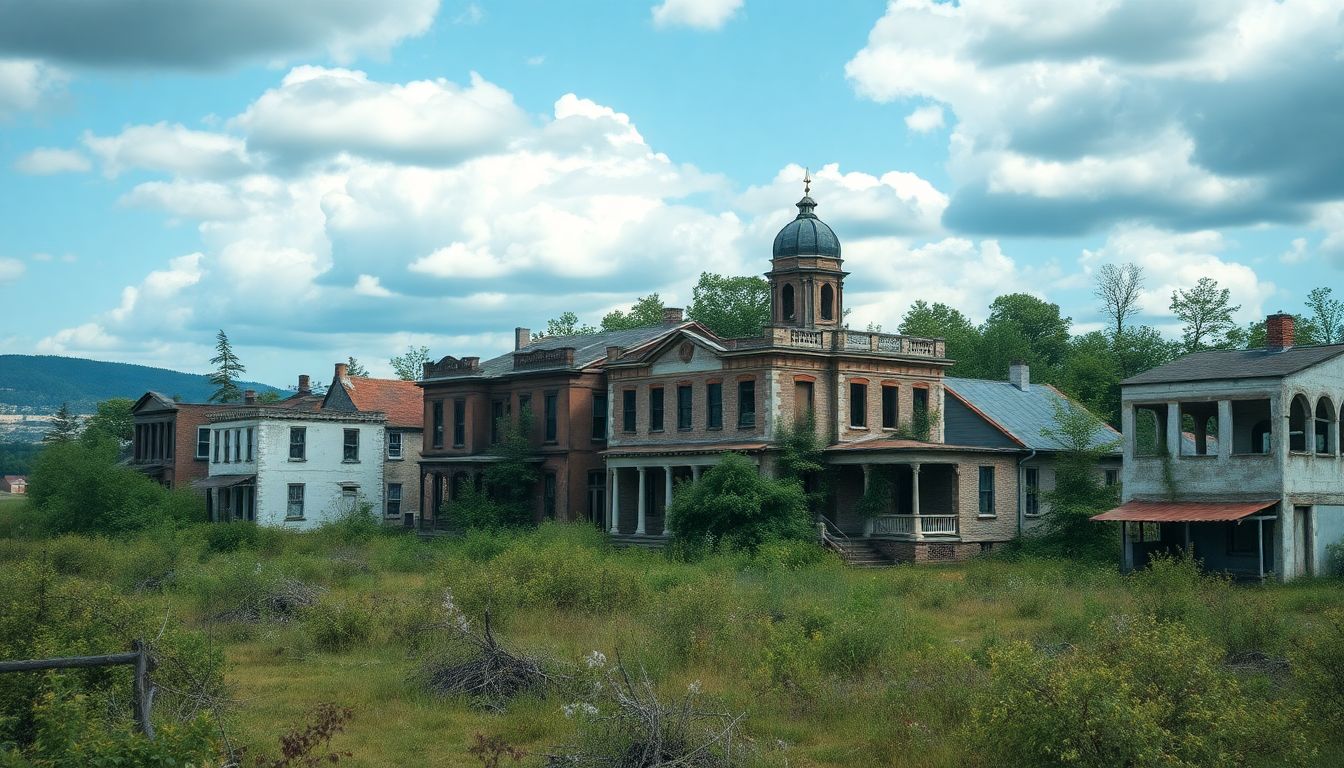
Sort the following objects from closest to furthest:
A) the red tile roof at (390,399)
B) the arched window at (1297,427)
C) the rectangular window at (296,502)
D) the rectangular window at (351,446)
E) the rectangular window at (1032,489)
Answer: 1. the arched window at (1297,427)
2. the rectangular window at (1032,489)
3. the rectangular window at (296,502)
4. the rectangular window at (351,446)
5. the red tile roof at (390,399)

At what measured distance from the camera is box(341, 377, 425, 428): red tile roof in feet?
208

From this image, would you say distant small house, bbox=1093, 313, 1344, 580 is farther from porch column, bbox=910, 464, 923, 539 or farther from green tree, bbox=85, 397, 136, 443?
green tree, bbox=85, 397, 136, 443

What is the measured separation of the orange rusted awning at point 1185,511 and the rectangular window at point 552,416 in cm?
2260

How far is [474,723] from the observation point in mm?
16359

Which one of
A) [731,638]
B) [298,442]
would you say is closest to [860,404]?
[298,442]

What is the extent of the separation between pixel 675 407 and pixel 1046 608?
74.7ft

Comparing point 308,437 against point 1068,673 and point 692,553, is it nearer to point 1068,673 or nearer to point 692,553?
point 692,553

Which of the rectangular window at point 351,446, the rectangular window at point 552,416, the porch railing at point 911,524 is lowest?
the porch railing at point 911,524

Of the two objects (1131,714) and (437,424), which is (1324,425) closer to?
(1131,714)

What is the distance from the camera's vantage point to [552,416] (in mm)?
52375

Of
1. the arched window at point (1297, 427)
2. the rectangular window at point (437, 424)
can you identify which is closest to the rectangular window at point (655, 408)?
the rectangular window at point (437, 424)

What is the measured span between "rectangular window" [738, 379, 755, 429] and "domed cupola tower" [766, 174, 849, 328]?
10.8 ft

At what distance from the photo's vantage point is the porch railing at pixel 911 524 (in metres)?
41.8

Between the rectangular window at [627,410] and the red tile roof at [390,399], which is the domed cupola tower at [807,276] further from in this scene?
the red tile roof at [390,399]
